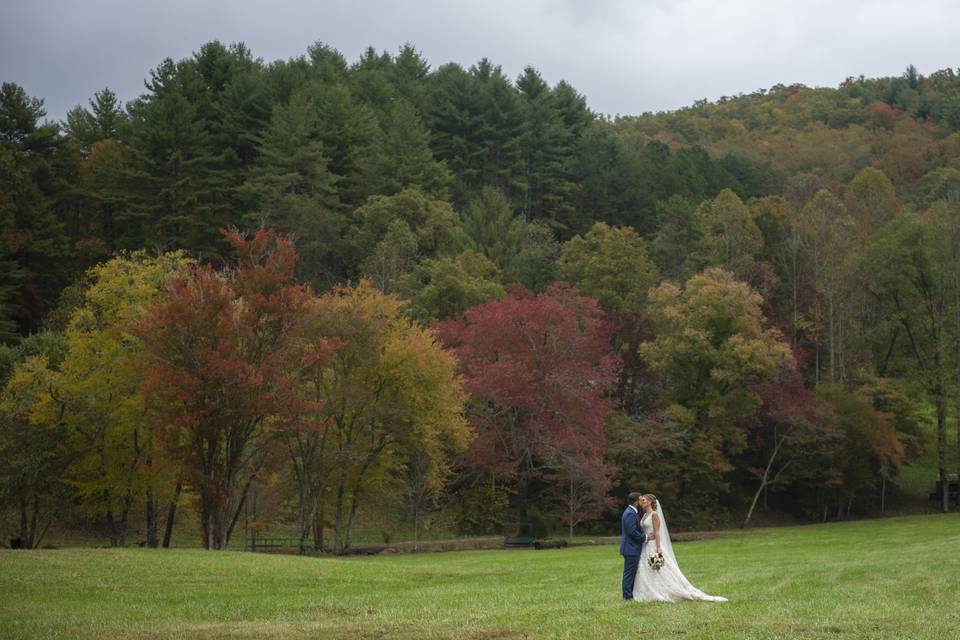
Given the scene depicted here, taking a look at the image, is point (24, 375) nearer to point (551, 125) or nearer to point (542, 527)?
point (542, 527)

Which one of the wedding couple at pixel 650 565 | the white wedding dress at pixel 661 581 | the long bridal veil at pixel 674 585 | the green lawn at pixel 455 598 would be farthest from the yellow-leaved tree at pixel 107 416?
the long bridal veil at pixel 674 585

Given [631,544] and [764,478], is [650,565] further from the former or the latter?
[764,478]

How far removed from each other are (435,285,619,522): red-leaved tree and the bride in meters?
30.2

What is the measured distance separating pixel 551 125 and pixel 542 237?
1937 centimetres

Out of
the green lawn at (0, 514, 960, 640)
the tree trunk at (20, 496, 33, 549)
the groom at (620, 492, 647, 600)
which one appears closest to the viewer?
the green lawn at (0, 514, 960, 640)

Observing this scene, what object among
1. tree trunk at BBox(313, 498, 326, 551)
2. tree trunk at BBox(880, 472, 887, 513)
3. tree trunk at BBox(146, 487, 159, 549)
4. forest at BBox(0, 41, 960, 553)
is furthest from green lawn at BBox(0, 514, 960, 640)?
tree trunk at BBox(880, 472, 887, 513)

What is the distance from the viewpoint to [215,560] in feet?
81.6

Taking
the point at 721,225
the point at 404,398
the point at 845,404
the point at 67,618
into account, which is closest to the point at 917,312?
the point at 845,404

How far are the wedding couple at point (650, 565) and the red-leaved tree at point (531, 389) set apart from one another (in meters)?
30.1

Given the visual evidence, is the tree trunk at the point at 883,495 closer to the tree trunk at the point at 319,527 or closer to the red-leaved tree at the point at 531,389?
the red-leaved tree at the point at 531,389

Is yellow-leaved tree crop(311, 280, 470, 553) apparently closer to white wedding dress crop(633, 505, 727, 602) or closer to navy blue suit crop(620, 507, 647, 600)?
navy blue suit crop(620, 507, 647, 600)

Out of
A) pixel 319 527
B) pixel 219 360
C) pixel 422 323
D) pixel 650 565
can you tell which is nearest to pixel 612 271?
pixel 422 323

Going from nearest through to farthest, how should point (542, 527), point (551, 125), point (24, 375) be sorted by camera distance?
1. point (24, 375)
2. point (542, 527)
3. point (551, 125)

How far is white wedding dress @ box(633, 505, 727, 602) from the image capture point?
657 inches
